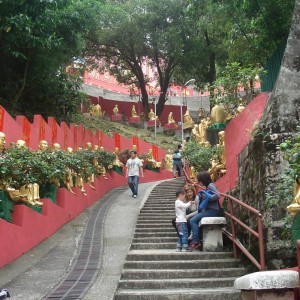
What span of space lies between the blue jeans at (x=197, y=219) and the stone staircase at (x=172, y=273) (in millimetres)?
306

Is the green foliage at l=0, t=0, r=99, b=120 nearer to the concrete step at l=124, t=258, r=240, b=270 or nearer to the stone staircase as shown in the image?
the stone staircase

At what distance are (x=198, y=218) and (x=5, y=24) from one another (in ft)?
25.7

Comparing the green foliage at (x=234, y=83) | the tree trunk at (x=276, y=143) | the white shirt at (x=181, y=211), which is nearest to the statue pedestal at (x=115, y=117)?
the green foliage at (x=234, y=83)

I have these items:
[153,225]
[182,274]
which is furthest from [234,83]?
[182,274]

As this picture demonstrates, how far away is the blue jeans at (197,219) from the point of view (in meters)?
6.80

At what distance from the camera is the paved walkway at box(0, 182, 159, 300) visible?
Result: 17.9 feet

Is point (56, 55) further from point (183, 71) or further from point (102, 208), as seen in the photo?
point (183, 71)

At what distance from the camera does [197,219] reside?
683cm

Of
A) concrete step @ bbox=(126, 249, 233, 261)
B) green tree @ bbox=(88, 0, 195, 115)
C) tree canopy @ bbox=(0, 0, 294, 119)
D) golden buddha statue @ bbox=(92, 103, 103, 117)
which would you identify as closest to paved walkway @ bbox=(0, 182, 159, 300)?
concrete step @ bbox=(126, 249, 233, 261)

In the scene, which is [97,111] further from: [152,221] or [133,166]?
[152,221]

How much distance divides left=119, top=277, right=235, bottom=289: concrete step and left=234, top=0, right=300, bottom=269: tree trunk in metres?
0.73

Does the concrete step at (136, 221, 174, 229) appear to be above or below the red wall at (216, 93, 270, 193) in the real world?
below

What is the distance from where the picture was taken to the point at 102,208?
11.3 metres

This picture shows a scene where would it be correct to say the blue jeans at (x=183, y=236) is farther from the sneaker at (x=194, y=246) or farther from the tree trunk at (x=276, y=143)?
the tree trunk at (x=276, y=143)
